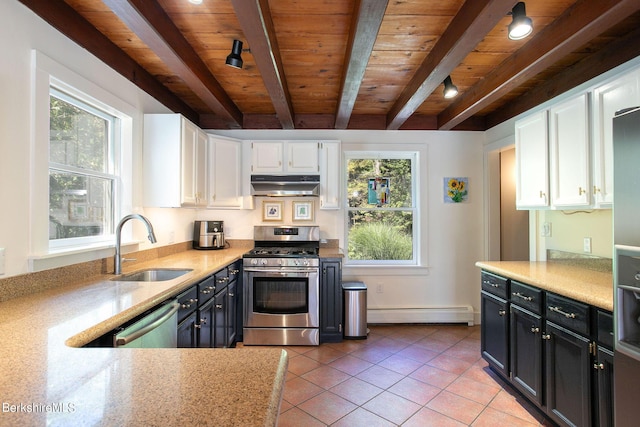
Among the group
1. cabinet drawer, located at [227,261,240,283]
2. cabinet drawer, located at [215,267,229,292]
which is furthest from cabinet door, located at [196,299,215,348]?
cabinet drawer, located at [227,261,240,283]

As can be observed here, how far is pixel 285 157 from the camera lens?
3537mm

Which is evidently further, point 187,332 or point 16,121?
point 187,332

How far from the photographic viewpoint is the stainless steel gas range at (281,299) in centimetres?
314

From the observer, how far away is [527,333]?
6.85 feet

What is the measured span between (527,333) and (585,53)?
2.06 meters

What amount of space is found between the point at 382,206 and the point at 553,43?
231cm

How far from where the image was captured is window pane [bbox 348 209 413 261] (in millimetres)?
3885

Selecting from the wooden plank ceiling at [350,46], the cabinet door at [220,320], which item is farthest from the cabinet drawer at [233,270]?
the wooden plank ceiling at [350,46]

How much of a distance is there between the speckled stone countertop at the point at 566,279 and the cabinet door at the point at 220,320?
2.22 m

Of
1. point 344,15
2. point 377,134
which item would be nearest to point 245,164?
point 377,134

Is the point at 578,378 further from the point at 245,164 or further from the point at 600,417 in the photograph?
the point at 245,164

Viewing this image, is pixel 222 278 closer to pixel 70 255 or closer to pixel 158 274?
pixel 158 274

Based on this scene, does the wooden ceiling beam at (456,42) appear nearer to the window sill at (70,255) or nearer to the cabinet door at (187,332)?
the cabinet door at (187,332)

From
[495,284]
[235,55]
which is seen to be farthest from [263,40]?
[495,284]
